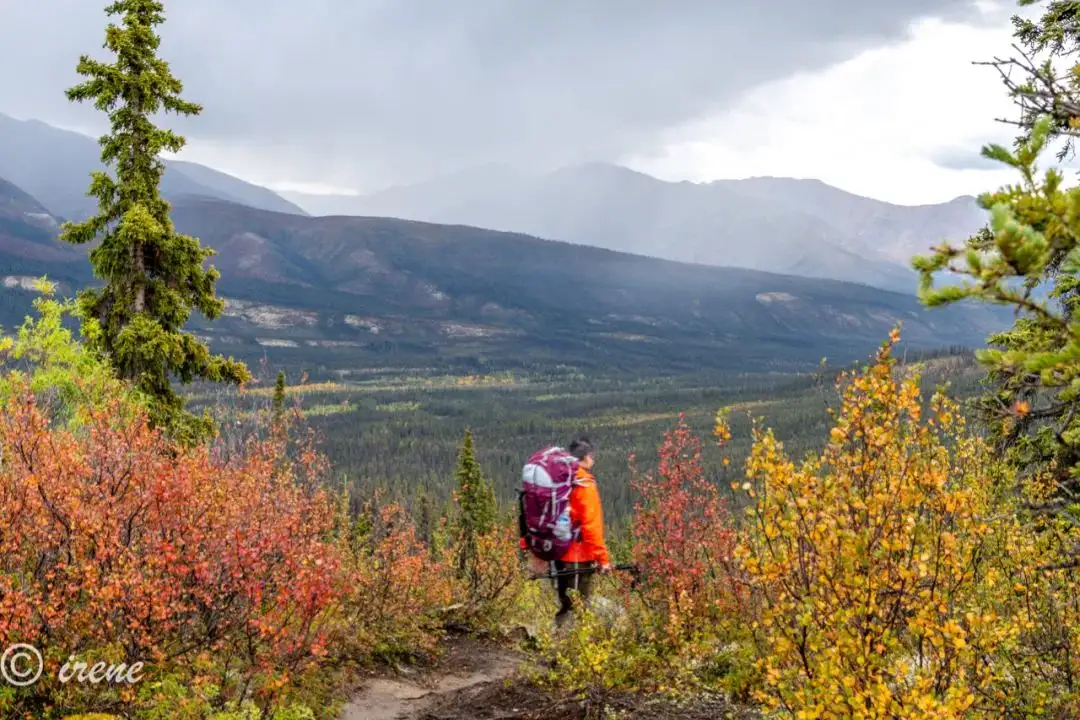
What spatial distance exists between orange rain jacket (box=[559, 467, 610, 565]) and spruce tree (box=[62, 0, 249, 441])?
11293 millimetres

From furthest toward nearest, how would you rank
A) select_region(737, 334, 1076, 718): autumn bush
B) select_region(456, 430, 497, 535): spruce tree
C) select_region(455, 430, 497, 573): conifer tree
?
select_region(456, 430, 497, 535): spruce tree < select_region(455, 430, 497, 573): conifer tree < select_region(737, 334, 1076, 718): autumn bush

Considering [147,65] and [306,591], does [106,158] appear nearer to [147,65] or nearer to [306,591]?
[147,65]

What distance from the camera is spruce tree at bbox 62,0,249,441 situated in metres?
16.5

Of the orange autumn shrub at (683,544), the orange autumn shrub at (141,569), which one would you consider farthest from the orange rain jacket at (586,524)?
the orange autumn shrub at (141,569)

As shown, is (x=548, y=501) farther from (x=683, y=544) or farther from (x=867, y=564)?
(x=867, y=564)

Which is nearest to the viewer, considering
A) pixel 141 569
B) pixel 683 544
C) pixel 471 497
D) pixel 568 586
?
pixel 141 569

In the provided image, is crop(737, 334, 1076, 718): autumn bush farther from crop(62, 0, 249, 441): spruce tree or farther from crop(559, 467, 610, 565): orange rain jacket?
crop(62, 0, 249, 441): spruce tree

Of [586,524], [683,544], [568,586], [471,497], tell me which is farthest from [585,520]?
[471,497]

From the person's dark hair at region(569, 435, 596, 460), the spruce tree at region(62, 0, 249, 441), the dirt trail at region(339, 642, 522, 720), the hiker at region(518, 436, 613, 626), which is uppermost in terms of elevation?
the spruce tree at region(62, 0, 249, 441)

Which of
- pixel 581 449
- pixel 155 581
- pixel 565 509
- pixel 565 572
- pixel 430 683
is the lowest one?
pixel 430 683

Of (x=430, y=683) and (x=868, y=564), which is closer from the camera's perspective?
(x=868, y=564)

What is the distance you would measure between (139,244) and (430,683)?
11.9m

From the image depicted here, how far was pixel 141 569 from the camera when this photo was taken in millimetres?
7535

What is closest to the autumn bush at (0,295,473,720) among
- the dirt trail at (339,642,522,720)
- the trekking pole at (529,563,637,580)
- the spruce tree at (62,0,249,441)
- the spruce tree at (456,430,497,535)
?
the dirt trail at (339,642,522,720)
